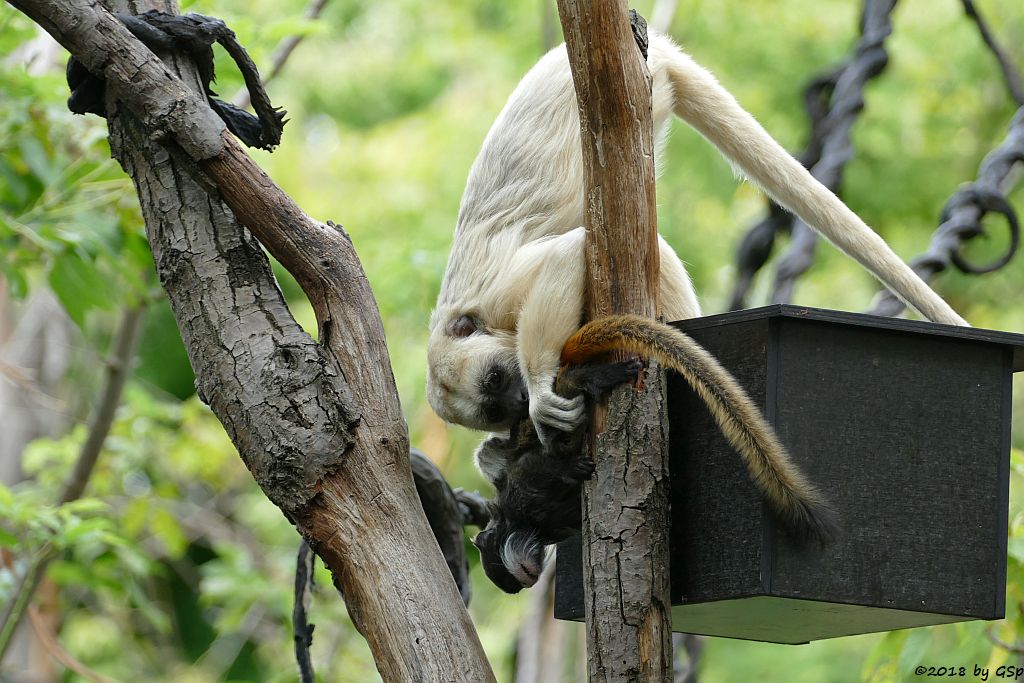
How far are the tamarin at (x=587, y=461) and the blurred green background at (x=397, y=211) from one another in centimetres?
143

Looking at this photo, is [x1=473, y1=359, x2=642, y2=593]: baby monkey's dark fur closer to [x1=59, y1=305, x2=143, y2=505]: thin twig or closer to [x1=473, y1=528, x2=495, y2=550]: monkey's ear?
[x1=473, y1=528, x2=495, y2=550]: monkey's ear

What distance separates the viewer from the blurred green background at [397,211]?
Result: 14.0ft

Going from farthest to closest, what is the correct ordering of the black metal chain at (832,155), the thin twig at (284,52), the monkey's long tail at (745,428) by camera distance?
1. the thin twig at (284,52)
2. the black metal chain at (832,155)
3. the monkey's long tail at (745,428)

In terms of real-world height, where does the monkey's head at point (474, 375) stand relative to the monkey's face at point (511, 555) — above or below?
above

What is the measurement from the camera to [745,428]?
1.90m

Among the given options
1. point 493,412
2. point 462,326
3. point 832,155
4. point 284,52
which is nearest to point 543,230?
point 462,326

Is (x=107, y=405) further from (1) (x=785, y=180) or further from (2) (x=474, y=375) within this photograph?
(1) (x=785, y=180)

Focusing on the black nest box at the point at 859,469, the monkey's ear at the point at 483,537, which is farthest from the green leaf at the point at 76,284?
the black nest box at the point at 859,469

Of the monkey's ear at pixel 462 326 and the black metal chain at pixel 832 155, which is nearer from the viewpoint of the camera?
the monkey's ear at pixel 462 326

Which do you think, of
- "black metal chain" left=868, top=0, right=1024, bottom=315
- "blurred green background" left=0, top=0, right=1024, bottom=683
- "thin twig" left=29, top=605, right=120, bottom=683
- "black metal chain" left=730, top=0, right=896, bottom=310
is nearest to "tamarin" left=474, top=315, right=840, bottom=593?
"black metal chain" left=868, top=0, right=1024, bottom=315

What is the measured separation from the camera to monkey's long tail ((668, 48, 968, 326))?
2.59 metres

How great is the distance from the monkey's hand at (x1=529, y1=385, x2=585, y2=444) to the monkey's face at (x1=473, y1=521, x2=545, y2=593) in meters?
0.24

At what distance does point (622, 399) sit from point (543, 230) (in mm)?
597

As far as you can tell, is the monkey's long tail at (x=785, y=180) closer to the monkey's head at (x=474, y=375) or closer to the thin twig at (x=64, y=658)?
the monkey's head at (x=474, y=375)
